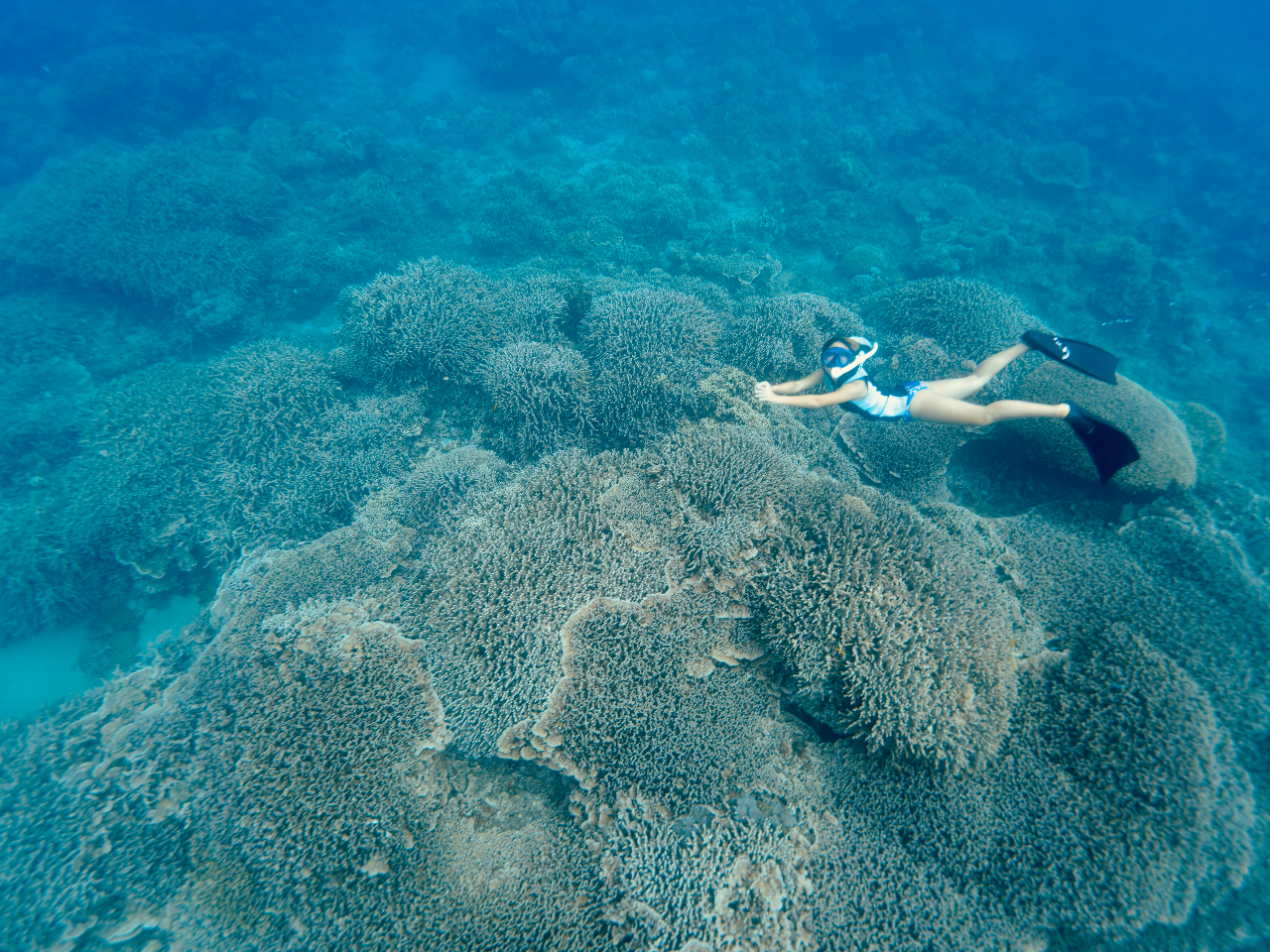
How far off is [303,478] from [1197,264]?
26885 millimetres

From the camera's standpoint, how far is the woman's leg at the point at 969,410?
4.50 m

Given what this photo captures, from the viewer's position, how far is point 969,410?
15.1 feet

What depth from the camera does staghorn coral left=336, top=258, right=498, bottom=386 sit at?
241 inches

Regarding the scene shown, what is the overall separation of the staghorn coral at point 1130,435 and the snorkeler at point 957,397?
578mm

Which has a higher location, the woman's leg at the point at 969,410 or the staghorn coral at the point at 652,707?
the woman's leg at the point at 969,410

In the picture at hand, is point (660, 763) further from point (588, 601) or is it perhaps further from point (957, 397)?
point (957, 397)

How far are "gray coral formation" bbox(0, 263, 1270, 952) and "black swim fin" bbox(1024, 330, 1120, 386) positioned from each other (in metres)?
1.96

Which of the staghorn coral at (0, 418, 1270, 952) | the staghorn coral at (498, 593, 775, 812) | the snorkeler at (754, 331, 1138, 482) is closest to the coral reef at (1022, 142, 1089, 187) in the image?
the snorkeler at (754, 331, 1138, 482)

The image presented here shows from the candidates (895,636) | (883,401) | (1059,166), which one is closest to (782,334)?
(883,401)

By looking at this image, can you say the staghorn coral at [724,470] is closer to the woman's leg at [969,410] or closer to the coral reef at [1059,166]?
the woman's leg at [969,410]

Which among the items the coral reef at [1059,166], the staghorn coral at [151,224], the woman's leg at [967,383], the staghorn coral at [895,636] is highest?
the coral reef at [1059,166]

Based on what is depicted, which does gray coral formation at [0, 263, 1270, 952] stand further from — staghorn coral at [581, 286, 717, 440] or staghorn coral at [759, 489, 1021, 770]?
staghorn coral at [581, 286, 717, 440]

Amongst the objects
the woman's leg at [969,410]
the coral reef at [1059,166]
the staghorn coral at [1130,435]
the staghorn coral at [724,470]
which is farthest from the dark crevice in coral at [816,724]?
the coral reef at [1059,166]

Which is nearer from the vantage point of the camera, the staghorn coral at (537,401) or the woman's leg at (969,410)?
the woman's leg at (969,410)
